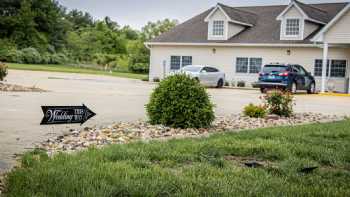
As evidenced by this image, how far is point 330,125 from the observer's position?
39.7ft

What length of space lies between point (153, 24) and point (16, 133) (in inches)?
2748

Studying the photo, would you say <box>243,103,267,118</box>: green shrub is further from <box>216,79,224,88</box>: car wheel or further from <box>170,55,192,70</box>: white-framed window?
<box>170,55,192,70</box>: white-framed window

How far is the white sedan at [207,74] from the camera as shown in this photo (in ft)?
111

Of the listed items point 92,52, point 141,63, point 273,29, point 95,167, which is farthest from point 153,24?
point 95,167

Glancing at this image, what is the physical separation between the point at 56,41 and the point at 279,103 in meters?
63.0

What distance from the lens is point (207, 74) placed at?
1351 inches

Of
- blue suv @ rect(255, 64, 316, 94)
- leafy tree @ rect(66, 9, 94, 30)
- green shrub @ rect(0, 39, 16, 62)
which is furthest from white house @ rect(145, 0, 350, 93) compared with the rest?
leafy tree @ rect(66, 9, 94, 30)

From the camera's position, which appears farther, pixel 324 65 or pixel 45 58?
pixel 45 58

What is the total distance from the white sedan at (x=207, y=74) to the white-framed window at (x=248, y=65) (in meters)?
2.56

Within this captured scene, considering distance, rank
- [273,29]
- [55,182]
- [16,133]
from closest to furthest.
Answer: [55,182], [16,133], [273,29]

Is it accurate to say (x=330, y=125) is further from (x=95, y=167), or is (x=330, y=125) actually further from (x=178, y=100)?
(x=95, y=167)

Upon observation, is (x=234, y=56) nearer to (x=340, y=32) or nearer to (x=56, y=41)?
(x=340, y=32)

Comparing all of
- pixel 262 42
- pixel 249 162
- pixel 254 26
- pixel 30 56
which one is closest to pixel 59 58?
pixel 30 56

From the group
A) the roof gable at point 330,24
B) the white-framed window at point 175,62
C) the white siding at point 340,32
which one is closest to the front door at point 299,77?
the roof gable at point 330,24
